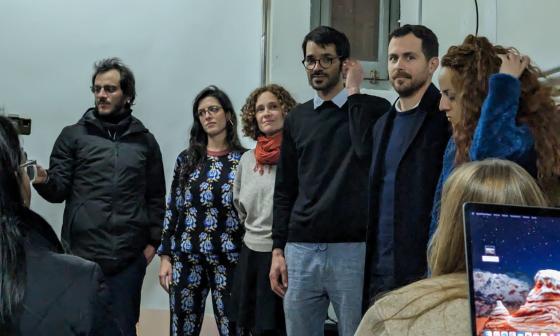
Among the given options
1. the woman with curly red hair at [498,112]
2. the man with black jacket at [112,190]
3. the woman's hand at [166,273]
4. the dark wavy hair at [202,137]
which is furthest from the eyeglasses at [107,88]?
the woman with curly red hair at [498,112]

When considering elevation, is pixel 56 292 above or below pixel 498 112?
below

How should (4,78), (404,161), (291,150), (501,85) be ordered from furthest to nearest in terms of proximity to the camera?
(4,78)
(291,150)
(404,161)
(501,85)

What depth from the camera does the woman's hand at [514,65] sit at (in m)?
1.84

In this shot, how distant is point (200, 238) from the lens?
299 centimetres

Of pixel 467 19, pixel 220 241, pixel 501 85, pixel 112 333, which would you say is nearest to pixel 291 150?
pixel 220 241

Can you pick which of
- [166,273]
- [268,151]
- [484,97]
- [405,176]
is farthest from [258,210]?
[484,97]

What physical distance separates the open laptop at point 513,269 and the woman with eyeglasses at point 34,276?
650 mm

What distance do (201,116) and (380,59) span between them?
1231 millimetres

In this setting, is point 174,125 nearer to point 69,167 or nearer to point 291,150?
point 69,167

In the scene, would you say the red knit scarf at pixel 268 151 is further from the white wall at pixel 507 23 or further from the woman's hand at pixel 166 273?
the white wall at pixel 507 23

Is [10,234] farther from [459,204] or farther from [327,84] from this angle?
[327,84]

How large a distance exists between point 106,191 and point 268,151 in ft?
2.60

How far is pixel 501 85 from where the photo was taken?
1.78 metres

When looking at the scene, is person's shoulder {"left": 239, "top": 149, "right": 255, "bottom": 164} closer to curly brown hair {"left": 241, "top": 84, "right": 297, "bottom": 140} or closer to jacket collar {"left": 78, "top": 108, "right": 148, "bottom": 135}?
curly brown hair {"left": 241, "top": 84, "right": 297, "bottom": 140}
